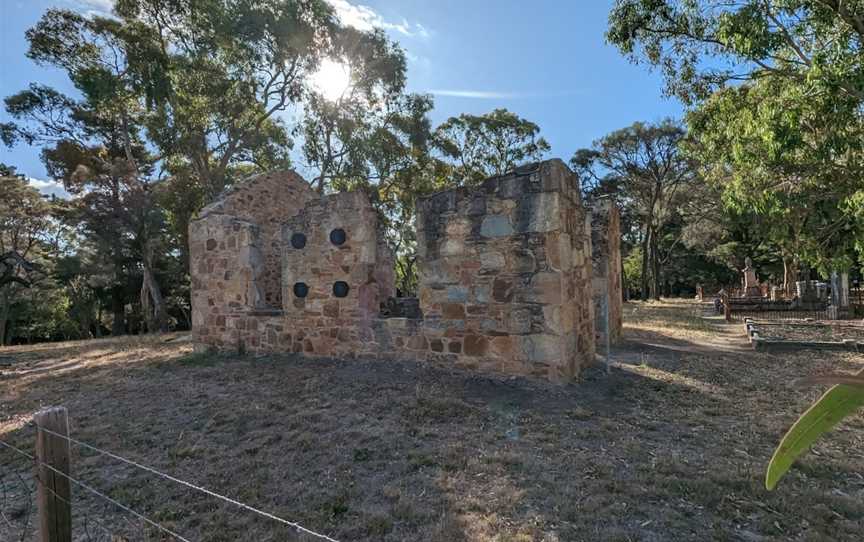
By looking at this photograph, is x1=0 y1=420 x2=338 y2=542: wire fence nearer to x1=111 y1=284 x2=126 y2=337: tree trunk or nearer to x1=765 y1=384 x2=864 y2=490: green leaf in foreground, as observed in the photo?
x1=765 y1=384 x2=864 y2=490: green leaf in foreground

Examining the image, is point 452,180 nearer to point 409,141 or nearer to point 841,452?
point 409,141

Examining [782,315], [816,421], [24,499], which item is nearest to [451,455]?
[24,499]

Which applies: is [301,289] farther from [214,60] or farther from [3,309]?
[3,309]

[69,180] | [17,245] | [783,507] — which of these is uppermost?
[69,180]

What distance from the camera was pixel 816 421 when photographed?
72cm

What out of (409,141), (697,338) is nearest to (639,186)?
(409,141)

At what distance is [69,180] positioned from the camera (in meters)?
20.3

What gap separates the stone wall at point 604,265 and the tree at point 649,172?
18507 millimetres

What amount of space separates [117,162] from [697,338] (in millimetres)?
22922

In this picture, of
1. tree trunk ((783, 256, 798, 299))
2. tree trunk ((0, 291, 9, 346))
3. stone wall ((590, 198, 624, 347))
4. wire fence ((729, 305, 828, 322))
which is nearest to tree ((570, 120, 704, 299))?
tree trunk ((783, 256, 798, 299))

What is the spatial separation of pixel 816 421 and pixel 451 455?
3.89 meters

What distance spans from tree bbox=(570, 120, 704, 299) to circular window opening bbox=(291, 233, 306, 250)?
936 inches

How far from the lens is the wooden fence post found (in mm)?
2707

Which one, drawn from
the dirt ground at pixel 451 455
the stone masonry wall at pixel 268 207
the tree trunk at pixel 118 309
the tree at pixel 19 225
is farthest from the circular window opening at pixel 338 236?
the tree trunk at pixel 118 309
